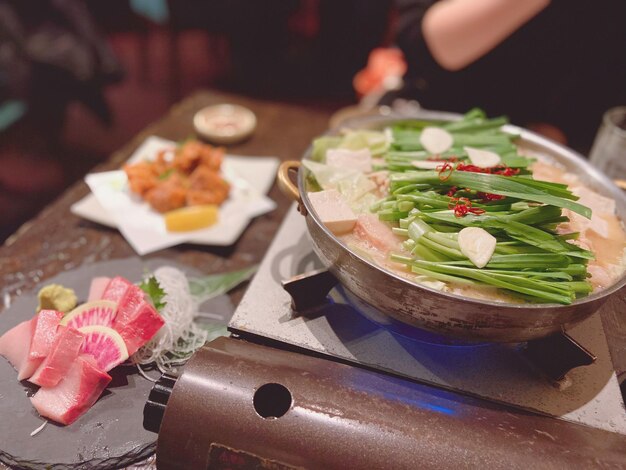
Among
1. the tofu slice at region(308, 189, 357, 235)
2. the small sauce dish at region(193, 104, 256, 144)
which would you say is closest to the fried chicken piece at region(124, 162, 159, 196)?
the small sauce dish at region(193, 104, 256, 144)

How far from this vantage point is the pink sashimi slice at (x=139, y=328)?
152 cm

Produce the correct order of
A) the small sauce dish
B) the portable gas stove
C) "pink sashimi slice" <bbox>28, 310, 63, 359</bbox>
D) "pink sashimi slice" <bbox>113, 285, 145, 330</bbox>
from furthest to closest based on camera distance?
the small sauce dish < "pink sashimi slice" <bbox>113, 285, 145, 330</bbox> < "pink sashimi slice" <bbox>28, 310, 63, 359</bbox> < the portable gas stove

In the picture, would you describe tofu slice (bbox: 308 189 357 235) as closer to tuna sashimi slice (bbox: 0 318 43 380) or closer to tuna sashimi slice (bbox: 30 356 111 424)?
tuna sashimi slice (bbox: 30 356 111 424)

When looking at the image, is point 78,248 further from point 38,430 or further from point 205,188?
point 38,430

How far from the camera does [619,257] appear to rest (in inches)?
60.4

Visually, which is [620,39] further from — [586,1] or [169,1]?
[169,1]

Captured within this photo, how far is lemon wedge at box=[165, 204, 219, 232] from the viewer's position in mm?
2248

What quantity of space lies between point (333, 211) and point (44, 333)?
2.99ft

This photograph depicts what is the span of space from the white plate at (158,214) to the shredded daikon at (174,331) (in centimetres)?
40

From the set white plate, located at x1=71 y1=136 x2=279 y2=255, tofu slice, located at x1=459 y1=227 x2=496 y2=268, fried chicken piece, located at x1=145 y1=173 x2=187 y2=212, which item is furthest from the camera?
fried chicken piece, located at x1=145 y1=173 x2=187 y2=212

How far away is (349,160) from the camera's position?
5.73 feet

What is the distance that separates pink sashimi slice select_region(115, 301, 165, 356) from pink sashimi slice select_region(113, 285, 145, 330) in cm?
1

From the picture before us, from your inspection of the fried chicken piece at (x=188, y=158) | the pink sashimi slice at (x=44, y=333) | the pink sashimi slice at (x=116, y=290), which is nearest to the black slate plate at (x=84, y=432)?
the pink sashimi slice at (x=44, y=333)

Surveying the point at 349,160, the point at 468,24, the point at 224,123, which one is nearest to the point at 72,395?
the point at 349,160
